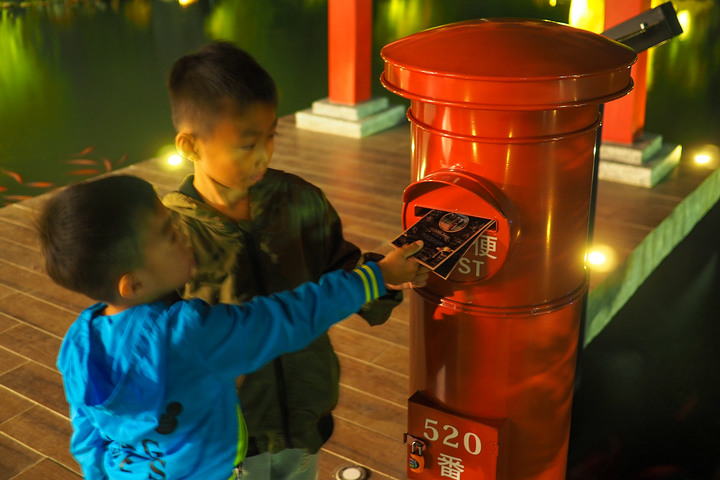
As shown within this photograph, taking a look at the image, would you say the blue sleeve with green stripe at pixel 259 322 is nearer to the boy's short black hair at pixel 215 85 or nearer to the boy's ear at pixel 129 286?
the boy's ear at pixel 129 286

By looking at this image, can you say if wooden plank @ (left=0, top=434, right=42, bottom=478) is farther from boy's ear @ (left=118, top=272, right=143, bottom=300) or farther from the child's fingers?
the child's fingers

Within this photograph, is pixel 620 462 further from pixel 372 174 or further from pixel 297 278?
pixel 372 174

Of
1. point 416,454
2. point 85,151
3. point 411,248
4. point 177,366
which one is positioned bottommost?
point 85,151

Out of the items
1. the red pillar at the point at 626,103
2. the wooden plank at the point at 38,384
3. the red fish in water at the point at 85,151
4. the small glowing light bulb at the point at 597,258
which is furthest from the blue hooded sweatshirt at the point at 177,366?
the red fish in water at the point at 85,151

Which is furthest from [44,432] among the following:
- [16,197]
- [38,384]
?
[16,197]

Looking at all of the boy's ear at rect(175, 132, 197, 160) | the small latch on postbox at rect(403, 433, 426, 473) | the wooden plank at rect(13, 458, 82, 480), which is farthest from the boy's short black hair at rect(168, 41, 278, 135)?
the wooden plank at rect(13, 458, 82, 480)

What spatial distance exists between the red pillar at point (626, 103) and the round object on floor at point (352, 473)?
3078 mm

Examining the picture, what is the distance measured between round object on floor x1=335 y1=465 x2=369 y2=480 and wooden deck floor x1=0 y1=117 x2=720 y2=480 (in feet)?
0.11

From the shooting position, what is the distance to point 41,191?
17.6ft

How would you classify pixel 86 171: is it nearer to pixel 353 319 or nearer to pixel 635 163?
pixel 353 319

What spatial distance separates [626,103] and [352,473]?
322 cm

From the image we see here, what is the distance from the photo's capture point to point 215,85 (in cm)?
139

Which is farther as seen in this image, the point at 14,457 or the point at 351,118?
the point at 351,118

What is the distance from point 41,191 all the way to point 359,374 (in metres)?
3.45
